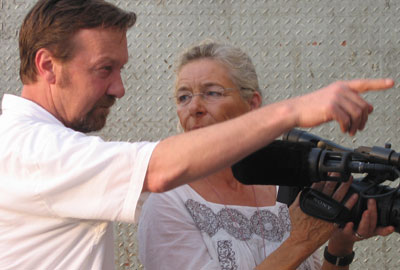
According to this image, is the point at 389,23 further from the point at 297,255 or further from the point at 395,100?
the point at 297,255

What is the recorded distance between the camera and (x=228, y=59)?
2416 millimetres

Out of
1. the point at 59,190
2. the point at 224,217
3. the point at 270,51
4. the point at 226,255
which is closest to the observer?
Result: the point at 59,190

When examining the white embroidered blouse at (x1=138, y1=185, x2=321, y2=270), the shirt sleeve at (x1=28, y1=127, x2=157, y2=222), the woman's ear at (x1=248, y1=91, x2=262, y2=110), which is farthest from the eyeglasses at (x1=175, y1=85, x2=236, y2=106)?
the shirt sleeve at (x1=28, y1=127, x2=157, y2=222)

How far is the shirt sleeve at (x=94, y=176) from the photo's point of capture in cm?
128

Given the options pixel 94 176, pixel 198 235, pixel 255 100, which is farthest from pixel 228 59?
pixel 94 176

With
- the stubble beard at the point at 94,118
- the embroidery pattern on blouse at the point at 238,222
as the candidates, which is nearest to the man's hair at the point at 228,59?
the embroidery pattern on blouse at the point at 238,222

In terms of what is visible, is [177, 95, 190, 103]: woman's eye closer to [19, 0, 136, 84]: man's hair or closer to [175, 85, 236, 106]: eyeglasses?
[175, 85, 236, 106]: eyeglasses

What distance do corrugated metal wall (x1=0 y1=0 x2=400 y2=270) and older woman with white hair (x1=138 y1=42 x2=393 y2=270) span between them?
1.71 feet

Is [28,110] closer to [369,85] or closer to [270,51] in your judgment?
[369,85]

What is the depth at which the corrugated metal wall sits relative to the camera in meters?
2.96

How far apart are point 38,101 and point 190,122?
0.88 meters

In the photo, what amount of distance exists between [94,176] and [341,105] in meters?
0.53

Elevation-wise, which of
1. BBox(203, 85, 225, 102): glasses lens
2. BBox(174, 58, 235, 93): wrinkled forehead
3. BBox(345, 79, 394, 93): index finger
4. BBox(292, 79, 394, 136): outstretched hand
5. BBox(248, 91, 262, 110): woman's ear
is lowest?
BBox(248, 91, 262, 110): woman's ear

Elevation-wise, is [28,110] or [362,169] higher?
[28,110]
